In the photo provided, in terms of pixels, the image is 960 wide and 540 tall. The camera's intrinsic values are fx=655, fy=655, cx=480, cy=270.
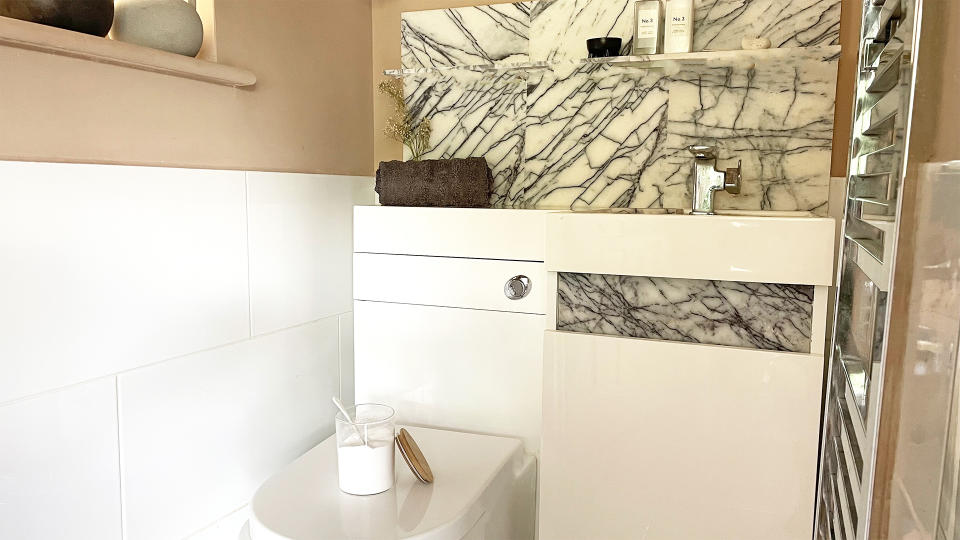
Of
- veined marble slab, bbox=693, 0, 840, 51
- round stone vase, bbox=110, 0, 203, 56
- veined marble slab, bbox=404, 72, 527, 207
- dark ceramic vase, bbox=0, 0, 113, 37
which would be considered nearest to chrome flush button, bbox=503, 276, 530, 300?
veined marble slab, bbox=404, 72, 527, 207

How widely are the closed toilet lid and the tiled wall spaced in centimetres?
20

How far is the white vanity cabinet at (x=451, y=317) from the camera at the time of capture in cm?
154

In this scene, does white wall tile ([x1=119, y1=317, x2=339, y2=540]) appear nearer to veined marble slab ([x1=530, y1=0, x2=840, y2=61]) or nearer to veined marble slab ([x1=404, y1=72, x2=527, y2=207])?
veined marble slab ([x1=404, y1=72, x2=527, y2=207])

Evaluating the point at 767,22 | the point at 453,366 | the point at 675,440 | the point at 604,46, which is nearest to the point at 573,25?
the point at 604,46

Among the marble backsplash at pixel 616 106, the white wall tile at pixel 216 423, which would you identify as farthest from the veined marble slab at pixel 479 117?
the white wall tile at pixel 216 423

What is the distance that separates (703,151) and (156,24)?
1.15 metres

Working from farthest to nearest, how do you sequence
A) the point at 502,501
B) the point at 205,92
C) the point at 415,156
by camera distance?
the point at 415,156 < the point at 502,501 < the point at 205,92

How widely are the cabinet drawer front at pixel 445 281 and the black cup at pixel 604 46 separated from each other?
1.75 ft

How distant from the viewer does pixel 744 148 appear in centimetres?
159

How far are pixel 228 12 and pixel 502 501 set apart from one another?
3.95 feet

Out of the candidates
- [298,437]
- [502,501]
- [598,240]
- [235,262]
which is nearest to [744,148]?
[598,240]

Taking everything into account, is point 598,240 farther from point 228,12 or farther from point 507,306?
point 228,12

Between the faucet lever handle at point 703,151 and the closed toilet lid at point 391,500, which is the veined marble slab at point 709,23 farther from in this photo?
the closed toilet lid at point 391,500

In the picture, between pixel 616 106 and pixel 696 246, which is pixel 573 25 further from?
pixel 696 246
